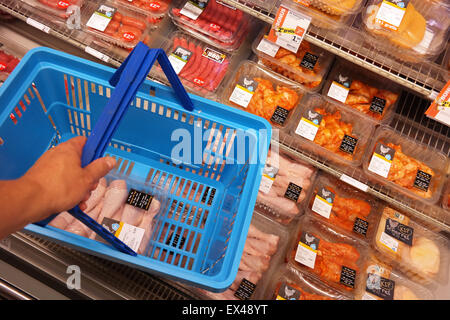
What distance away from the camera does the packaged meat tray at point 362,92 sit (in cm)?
218

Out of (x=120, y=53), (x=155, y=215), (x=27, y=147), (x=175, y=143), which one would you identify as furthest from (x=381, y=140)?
(x=27, y=147)

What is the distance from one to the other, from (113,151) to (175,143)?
0.40m

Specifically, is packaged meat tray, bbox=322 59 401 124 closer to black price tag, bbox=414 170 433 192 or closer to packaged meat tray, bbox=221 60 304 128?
packaged meat tray, bbox=221 60 304 128

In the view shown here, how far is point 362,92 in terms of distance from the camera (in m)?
2.23

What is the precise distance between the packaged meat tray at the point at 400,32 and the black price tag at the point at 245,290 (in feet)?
4.74

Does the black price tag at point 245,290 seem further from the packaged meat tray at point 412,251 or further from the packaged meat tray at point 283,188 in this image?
the packaged meat tray at point 412,251

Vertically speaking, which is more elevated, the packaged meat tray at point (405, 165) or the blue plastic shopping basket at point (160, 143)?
the packaged meat tray at point (405, 165)

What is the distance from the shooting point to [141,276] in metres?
1.94

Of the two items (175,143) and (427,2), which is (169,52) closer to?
(175,143)

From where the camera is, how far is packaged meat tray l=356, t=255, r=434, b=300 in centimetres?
193

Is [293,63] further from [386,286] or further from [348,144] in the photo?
[386,286]


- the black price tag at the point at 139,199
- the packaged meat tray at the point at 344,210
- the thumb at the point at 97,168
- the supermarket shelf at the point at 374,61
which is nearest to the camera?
the thumb at the point at 97,168

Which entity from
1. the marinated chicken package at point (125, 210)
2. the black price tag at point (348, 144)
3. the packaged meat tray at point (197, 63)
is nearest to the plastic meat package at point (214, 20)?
the packaged meat tray at point (197, 63)

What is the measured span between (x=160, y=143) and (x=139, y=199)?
13.0 inches
